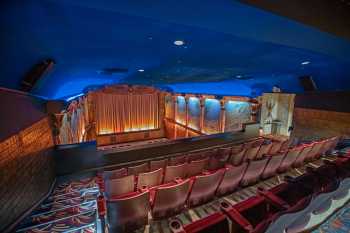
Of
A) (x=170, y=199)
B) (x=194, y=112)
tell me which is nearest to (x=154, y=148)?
(x=170, y=199)

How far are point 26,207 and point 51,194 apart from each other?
1190 mm

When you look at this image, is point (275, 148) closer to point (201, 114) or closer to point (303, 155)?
point (303, 155)

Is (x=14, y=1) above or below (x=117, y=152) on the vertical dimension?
above

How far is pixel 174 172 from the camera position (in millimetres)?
3479

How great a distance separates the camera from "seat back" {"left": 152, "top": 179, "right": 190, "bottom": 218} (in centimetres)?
223

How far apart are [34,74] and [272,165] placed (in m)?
4.77

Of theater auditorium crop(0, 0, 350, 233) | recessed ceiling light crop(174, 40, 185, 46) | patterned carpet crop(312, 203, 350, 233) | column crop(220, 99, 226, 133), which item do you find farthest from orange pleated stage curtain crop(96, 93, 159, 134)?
patterned carpet crop(312, 203, 350, 233)

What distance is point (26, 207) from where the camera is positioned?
253 cm

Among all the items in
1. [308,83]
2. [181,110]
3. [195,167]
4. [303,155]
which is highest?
[308,83]

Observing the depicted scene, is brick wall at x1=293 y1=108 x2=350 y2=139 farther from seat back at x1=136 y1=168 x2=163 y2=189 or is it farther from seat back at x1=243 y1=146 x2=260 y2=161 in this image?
seat back at x1=136 y1=168 x2=163 y2=189

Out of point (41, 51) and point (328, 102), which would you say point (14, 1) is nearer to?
point (41, 51)

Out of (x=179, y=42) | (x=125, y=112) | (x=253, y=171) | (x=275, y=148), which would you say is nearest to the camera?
(x=179, y=42)

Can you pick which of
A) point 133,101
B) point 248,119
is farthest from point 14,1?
point 133,101

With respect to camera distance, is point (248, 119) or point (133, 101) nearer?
point (248, 119)
